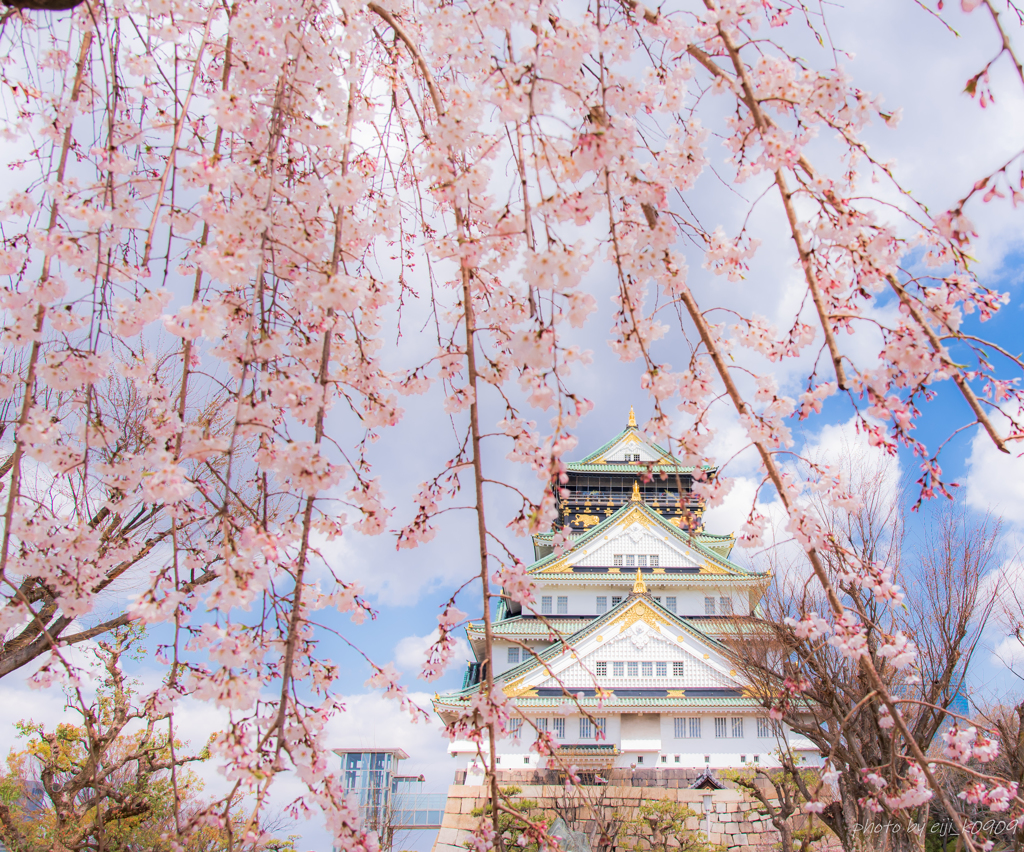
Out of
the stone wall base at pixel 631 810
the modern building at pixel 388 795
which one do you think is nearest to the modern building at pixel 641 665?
the stone wall base at pixel 631 810

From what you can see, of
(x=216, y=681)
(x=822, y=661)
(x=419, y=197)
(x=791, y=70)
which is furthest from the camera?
(x=822, y=661)

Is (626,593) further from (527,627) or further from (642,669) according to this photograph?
(527,627)

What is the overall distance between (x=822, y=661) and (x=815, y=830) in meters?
5.17

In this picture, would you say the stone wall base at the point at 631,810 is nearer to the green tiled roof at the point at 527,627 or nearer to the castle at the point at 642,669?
the castle at the point at 642,669

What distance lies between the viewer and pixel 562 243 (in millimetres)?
1521

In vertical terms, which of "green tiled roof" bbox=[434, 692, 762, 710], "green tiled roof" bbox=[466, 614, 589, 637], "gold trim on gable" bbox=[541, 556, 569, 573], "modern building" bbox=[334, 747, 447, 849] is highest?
"gold trim on gable" bbox=[541, 556, 569, 573]

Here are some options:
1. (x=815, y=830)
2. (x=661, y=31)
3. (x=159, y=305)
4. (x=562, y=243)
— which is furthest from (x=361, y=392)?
(x=815, y=830)

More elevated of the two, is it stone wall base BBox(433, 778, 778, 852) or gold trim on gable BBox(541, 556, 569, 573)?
gold trim on gable BBox(541, 556, 569, 573)

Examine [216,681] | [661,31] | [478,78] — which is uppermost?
[661,31]

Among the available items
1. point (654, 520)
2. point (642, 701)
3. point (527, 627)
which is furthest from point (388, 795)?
point (654, 520)

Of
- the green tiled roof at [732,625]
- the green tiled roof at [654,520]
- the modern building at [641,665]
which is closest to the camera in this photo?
the green tiled roof at [732,625]

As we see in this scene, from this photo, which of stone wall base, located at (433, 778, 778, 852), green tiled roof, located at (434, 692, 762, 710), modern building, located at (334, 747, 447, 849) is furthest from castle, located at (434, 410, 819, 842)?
modern building, located at (334, 747, 447, 849)

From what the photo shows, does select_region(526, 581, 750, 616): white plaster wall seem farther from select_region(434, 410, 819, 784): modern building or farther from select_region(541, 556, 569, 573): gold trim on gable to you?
select_region(541, 556, 569, 573): gold trim on gable

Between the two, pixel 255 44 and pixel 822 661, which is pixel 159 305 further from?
pixel 822 661
